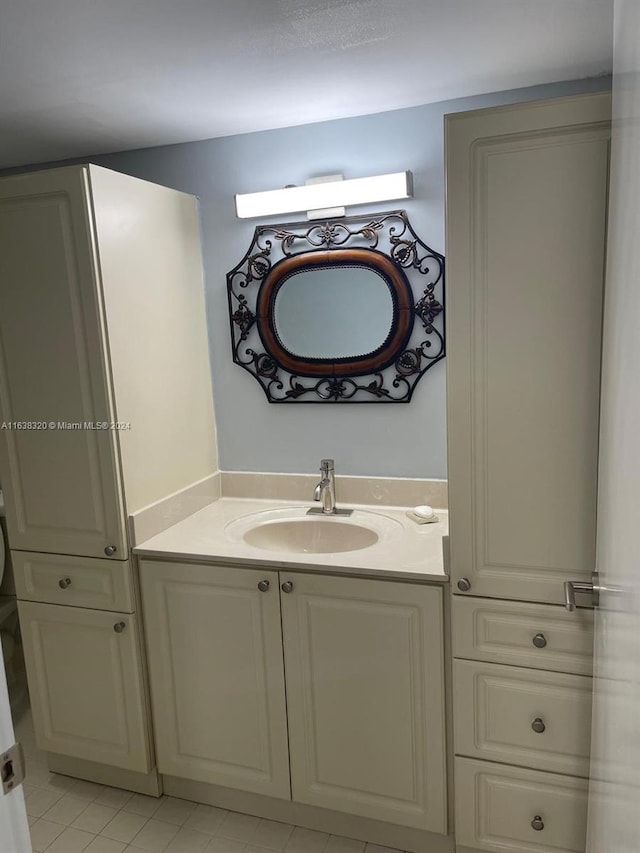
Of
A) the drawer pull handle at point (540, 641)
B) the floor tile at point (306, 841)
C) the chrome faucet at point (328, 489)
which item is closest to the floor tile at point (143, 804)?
the floor tile at point (306, 841)

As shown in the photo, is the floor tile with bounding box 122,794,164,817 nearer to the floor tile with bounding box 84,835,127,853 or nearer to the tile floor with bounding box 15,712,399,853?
the tile floor with bounding box 15,712,399,853

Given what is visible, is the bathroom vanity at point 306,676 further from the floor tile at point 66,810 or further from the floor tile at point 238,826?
the floor tile at point 66,810

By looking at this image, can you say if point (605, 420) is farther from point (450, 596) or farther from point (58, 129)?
point (58, 129)

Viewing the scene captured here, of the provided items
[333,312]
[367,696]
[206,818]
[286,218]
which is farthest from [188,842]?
[286,218]

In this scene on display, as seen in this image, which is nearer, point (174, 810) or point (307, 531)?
point (174, 810)

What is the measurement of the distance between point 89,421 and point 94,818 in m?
1.29

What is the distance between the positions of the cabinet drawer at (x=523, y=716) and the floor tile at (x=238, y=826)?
0.76 meters

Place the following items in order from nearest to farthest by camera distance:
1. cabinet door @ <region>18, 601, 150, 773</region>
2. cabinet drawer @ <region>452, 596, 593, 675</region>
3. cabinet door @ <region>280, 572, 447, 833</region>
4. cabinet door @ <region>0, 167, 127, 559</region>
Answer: cabinet drawer @ <region>452, 596, 593, 675</region>
cabinet door @ <region>280, 572, 447, 833</region>
cabinet door @ <region>0, 167, 127, 559</region>
cabinet door @ <region>18, 601, 150, 773</region>

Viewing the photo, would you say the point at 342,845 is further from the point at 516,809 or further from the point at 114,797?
the point at 114,797

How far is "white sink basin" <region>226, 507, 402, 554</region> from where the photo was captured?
221 cm

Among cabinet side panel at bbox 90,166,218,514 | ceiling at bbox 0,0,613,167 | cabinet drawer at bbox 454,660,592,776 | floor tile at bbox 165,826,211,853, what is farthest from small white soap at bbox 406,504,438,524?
ceiling at bbox 0,0,613,167

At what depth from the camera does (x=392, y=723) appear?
6.13ft

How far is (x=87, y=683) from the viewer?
2.19 meters

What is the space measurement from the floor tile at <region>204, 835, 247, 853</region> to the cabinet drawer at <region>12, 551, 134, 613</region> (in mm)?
744
